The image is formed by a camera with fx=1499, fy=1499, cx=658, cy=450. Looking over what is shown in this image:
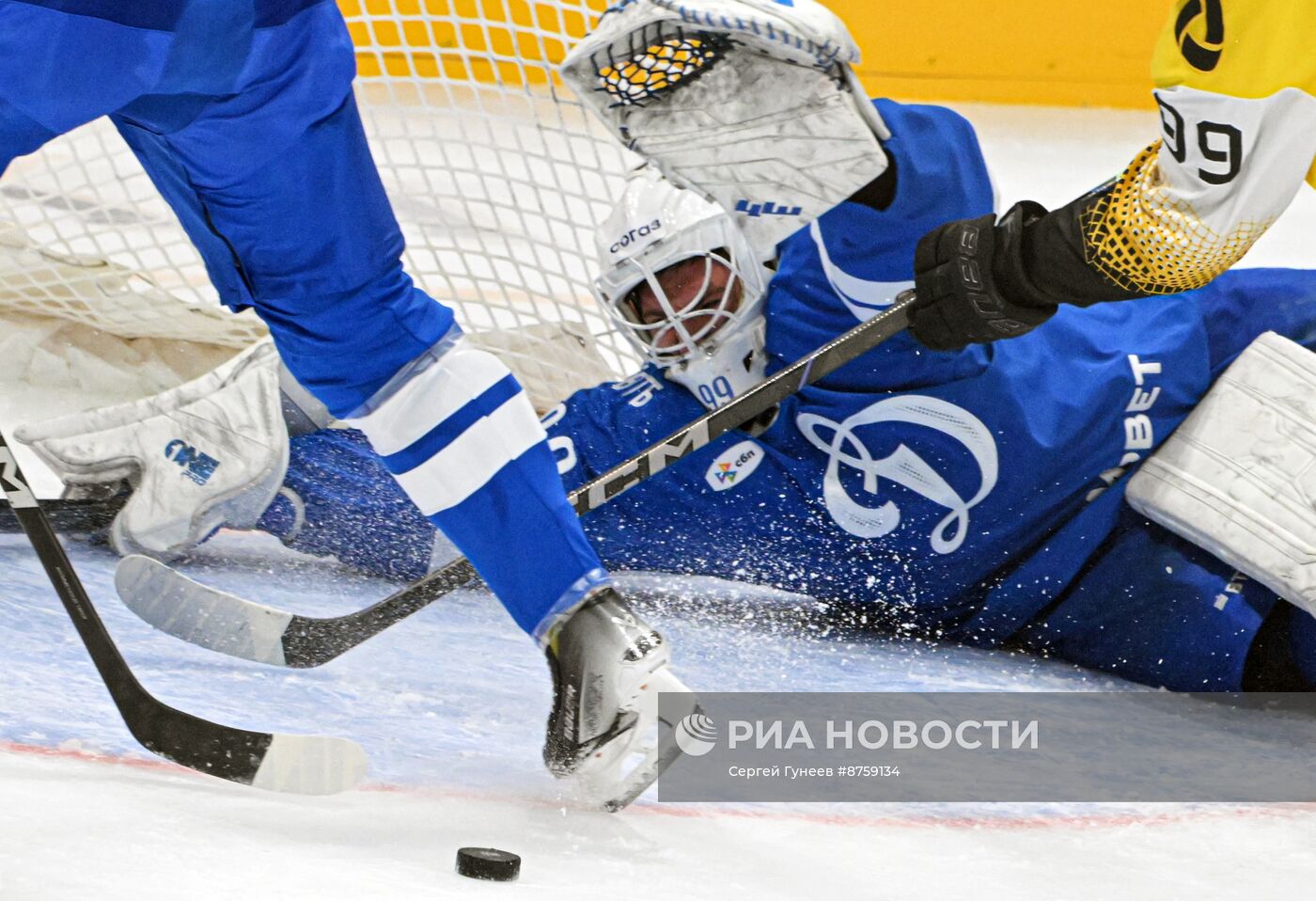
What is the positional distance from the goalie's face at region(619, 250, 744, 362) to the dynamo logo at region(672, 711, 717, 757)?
2.26ft

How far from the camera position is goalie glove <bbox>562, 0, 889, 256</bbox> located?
1.77m

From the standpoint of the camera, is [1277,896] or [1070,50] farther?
[1070,50]

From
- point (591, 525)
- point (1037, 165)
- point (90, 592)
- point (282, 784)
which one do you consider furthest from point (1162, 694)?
point (1037, 165)

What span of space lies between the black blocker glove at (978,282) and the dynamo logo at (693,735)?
0.62 metres

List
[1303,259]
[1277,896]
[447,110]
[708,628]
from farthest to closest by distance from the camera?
[1303,259] < [447,110] < [708,628] < [1277,896]

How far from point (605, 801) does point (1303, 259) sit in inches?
127

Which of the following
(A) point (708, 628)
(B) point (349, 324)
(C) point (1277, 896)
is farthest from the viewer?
(A) point (708, 628)

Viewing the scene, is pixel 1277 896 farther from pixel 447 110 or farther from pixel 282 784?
pixel 447 110

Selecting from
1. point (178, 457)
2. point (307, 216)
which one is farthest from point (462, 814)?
point (178, 457)

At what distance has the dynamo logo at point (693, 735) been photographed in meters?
1.54

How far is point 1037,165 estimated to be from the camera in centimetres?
445

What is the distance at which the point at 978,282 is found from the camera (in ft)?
6.05

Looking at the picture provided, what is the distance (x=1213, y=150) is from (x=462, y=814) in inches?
39.1

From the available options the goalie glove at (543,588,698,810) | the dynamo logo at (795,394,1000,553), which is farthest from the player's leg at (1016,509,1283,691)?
the goalie glove at (543,588,698,810)
